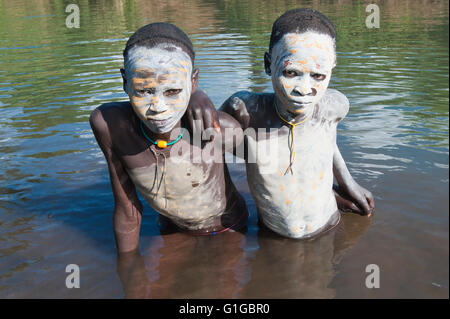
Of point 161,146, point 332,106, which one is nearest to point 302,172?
point 332,106

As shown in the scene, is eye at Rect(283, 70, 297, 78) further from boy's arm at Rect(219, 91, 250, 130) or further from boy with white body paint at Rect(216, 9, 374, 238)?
boy's arm at Rect(219, 91, 250, 130)

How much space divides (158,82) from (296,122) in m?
0.92

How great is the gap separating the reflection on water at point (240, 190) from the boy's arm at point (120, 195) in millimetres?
174

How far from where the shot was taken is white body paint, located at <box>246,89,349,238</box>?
295 centimetres

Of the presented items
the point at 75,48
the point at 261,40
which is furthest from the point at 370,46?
the point at 75,48

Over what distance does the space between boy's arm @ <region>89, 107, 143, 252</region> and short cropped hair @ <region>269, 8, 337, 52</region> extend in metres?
1.16

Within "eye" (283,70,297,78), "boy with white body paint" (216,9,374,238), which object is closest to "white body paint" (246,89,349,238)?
"boy with white body paint" (216,9,374,238)

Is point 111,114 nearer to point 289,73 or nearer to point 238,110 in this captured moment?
point 238,110

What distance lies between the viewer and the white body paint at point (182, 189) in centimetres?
287

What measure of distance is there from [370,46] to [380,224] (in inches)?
274

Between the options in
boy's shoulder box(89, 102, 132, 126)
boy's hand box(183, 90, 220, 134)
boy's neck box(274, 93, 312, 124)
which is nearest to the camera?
boy's hand box(183, 90, 220, 134)

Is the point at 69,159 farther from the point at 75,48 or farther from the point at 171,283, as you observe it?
the point at 75,48

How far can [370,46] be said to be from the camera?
957 cm

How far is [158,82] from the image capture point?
248cm
